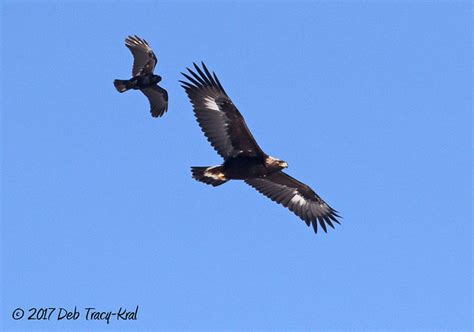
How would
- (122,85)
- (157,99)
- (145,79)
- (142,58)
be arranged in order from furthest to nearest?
1. (157,99)
2. (142,58)
3. (145,79)
4. (122,85)

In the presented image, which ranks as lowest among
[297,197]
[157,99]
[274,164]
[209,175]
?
[209,175]

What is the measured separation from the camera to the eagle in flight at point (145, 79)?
21.9 meters

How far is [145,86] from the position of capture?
22125 mm

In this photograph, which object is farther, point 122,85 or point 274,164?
point 122,85

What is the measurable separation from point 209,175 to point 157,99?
5.77 metres

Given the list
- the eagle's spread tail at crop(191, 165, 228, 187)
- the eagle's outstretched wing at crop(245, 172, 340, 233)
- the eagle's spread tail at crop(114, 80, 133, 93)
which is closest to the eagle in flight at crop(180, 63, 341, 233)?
the eagle's spread tail at crop(191, 165, 228, 187)

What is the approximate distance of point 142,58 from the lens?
72.6 feet

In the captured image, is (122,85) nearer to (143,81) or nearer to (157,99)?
(143,81)

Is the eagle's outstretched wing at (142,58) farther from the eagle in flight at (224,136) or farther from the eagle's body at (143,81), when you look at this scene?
the eagle in flight at (224,136)

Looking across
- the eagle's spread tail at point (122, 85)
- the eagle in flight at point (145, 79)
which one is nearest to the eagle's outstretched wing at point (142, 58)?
the eagle in flight at point (145, 79)

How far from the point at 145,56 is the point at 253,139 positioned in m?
5.79

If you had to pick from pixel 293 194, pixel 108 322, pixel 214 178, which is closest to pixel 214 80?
pixel 214 178

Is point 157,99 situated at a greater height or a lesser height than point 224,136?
greater

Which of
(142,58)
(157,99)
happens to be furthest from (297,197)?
(142,58)
